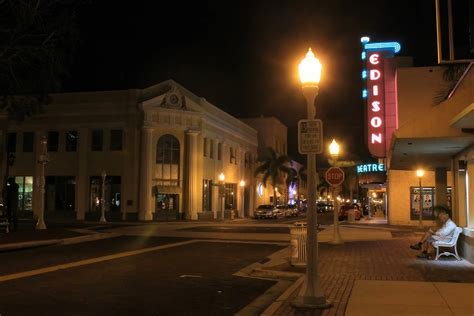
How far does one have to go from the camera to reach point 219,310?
9.51 metres

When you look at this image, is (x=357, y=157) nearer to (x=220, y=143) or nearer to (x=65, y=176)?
(x=220, y=143)

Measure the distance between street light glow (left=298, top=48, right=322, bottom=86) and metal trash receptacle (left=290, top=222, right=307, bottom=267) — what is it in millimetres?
5986

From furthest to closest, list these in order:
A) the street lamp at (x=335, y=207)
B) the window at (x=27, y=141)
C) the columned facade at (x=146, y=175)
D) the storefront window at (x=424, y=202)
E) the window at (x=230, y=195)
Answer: the window at (x=230, y=195), the window at (x=27, y=141), the columned facade at (x=146, y=175), the storefront window at (x=424, y=202), the street lamp at (x=335, y=207)

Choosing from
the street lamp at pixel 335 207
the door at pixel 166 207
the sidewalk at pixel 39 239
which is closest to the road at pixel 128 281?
the sidewalk at pixel 39 239

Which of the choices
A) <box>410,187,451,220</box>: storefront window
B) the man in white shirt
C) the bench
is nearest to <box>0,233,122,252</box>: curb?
the man in white shirt

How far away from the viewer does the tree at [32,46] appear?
66.8 ft

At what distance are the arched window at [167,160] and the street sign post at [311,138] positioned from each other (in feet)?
124

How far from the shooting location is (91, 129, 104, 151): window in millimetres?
47125

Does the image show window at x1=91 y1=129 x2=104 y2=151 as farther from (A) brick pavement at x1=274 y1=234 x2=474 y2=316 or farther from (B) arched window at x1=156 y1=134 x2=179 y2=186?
(A) brick pavement at x1=274 y1=234 x2=474 y2=316

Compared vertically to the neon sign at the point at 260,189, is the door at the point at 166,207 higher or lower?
lower

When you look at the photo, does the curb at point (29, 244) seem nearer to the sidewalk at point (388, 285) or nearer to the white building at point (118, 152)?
the sidewalk at point (388, 285)

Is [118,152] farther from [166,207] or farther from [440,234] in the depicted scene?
[440,234]

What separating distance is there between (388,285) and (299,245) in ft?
13.9

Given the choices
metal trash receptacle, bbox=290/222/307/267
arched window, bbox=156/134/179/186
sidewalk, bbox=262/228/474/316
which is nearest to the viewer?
sidewalk, bbox=262/228/474/316
